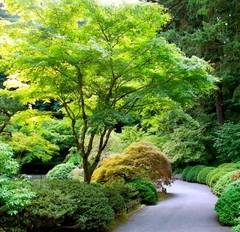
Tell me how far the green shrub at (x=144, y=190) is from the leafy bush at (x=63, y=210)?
3.88 m

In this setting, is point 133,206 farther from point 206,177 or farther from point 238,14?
point 238,14

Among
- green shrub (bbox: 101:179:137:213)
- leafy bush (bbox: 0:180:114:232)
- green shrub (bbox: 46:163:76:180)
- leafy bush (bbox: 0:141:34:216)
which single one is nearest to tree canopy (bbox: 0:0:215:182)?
leafy bush (bbox: 0:180:114:232)

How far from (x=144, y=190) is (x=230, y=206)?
13.4 feet

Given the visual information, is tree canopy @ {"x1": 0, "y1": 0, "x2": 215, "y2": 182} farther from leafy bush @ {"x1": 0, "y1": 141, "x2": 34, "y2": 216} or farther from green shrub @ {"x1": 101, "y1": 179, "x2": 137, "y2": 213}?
leafy bush @ {"x1": 0, "y1": 141, "x2": 34, "y2": 216}

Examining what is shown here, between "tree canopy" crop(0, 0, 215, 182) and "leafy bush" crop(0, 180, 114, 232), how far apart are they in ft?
5.98

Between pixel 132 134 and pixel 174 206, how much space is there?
11.7 m

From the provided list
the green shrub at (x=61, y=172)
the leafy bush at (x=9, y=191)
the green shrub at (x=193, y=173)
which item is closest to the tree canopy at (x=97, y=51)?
the leafy bush at (x=9, y=191)

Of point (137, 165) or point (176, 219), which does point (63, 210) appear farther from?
point (137, 165)

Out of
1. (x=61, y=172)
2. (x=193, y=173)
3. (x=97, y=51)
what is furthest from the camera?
(x=193, y=173)

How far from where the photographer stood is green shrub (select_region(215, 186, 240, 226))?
22.8 ft

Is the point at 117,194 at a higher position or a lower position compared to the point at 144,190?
higher

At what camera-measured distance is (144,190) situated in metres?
10.7

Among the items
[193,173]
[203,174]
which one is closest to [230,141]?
[203,174]

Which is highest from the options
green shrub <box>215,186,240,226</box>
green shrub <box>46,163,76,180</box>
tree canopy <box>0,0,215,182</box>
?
tree canopy <box>0,0,215,182</box>
